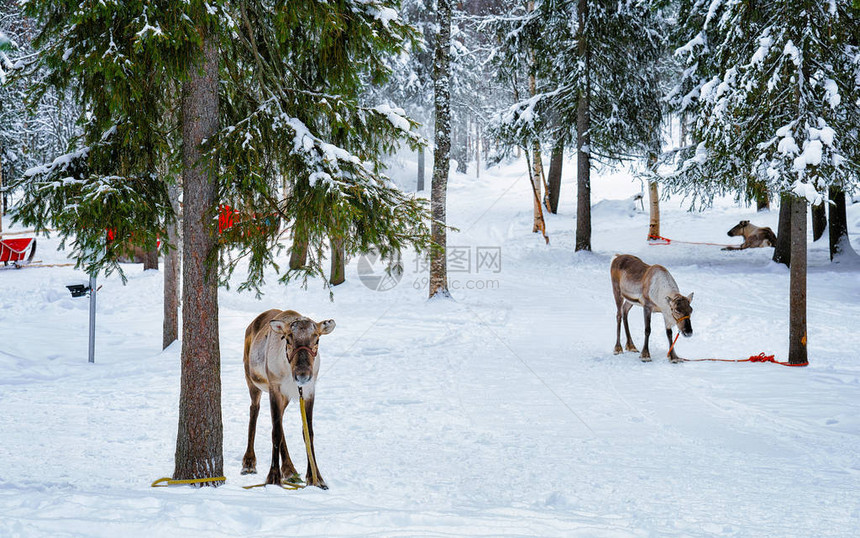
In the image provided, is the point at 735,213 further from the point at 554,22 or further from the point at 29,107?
the point at 29,107

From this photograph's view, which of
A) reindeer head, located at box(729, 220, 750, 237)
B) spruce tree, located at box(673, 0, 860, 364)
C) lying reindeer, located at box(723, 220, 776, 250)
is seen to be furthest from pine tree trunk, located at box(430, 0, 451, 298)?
reindeer head, located at box(729, 220, 750, 237)

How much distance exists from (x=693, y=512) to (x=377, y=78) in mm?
5304

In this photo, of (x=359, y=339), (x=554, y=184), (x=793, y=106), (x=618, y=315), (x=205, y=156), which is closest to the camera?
(x=205, y=156)

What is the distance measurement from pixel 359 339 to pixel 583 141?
12.3 m

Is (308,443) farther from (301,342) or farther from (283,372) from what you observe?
A: (301,342)

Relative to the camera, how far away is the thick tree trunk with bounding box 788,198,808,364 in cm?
988

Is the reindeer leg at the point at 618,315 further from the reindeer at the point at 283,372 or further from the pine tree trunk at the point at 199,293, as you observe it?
the pine tree trunk at the point at 199,293

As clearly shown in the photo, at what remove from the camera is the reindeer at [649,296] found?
35.2 ft

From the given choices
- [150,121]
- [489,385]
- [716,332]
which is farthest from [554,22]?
[150,121]

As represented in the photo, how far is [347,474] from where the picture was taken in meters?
6.39

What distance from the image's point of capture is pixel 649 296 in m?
11.4

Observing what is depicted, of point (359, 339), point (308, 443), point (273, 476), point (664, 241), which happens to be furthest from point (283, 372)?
point (664, 241)

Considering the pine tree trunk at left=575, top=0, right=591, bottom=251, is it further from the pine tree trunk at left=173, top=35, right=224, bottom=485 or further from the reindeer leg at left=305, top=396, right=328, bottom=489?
the pine tree trunk at left=173, top=35, right=224, bottom=485

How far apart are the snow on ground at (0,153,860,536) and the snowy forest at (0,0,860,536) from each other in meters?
0.05
